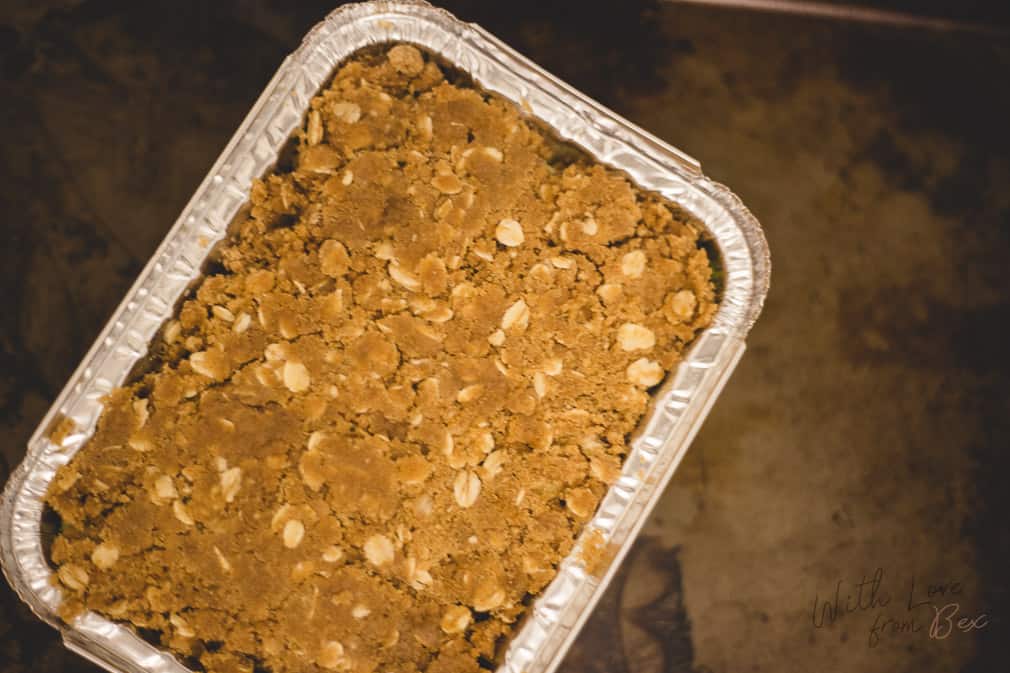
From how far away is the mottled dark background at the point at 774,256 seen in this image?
5.16ft

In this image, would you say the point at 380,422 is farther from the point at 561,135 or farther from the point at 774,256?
the point at 774,256

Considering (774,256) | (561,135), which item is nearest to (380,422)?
(561,135)

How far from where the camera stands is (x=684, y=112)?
1.64 metres

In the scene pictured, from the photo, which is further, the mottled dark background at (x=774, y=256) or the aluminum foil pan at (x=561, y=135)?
the mottled dark background at (x=774, y=256)

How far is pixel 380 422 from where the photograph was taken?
49.8 inches

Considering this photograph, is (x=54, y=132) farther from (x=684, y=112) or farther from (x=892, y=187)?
(x=892, y=187)

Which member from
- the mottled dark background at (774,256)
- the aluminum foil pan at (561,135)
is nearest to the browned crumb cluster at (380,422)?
the aluminum foil pan at (561,135)

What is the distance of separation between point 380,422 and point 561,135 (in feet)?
2.60

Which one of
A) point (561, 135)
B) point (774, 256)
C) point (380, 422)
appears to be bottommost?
point (380, 422)

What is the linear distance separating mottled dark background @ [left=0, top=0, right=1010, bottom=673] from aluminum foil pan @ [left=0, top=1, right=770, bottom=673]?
1.03ft

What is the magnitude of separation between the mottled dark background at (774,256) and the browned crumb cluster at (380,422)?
467 millimetres

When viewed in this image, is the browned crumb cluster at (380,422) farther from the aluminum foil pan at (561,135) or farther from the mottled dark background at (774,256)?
the mottled dark background at (774,256)

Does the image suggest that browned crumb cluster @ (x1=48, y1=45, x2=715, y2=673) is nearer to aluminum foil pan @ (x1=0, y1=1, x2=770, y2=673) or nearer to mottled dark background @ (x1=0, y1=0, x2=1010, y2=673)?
aluminum foil pan @ (x1=0, y1=1, x2=770, y2=673)

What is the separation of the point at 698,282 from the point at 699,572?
2.80 ft
